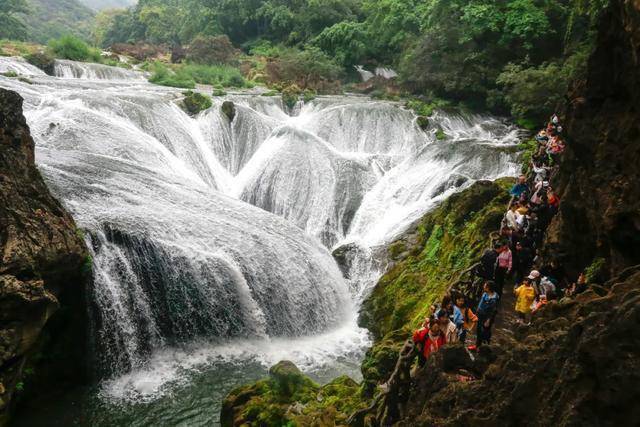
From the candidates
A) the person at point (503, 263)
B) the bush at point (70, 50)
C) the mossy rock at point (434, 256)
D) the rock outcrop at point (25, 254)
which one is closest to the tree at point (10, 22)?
the bush at point (70, 50)

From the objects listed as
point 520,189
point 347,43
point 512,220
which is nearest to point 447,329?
point 512,220

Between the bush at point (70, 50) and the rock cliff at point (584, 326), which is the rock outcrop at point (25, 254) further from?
the bush at point (70, 50)

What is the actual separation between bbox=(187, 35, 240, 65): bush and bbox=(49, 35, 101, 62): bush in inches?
372

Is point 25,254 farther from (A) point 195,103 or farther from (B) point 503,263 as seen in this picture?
(A) point 195,103

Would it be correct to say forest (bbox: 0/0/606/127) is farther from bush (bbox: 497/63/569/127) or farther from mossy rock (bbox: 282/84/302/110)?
mossy rock (bbox: 282/84/302/110)

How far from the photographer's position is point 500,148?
20406 mm

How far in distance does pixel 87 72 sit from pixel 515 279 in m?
29.3

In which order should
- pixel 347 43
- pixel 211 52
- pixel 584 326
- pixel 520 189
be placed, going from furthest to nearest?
pixel 211 52
pixel 347 43
pixel 520 189
pixel 584 326

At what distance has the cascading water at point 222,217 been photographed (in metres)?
11.7

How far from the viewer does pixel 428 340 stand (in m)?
7.34

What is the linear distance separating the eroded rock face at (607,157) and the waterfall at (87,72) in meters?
28.9

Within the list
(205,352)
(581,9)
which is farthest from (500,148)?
(205,352)

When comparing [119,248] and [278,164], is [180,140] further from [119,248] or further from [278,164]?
[119,248]

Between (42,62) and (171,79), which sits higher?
(42,62)
